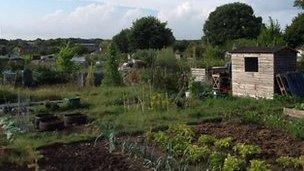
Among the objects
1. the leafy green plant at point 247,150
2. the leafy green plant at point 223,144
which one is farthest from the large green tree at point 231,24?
the leafy green plant at point 247,150

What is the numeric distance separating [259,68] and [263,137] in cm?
896

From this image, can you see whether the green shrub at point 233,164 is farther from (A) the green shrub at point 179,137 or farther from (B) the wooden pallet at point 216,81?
(B) the wooden pallet at point 216,81

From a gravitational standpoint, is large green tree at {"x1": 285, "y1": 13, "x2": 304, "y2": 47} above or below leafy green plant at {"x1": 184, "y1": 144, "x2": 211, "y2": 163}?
above

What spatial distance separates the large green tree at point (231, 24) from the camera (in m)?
68.2

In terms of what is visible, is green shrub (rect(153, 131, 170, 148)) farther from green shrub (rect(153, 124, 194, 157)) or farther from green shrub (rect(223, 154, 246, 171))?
green shrub (rect(223, 154, 246, 171))

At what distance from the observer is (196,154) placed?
10.1 meters

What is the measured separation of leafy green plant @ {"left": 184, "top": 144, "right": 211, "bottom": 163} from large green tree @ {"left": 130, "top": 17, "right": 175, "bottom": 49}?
4442 centimetres

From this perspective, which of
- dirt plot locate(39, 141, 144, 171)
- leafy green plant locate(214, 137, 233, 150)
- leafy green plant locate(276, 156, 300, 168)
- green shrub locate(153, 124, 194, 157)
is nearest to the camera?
leafy green plant locate(276, 156, 300, 168)

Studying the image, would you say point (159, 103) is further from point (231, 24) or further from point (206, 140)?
point (231, 24)

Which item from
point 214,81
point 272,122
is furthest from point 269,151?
point 214,81

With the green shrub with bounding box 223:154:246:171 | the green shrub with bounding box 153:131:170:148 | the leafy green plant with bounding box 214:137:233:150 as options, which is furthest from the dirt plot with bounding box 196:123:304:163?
the green shrub with bounding box 153:131:170:148

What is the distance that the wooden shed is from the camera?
20.4m

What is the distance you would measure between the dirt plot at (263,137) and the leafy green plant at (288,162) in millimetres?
279

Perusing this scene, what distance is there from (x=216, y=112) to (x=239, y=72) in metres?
5.79
